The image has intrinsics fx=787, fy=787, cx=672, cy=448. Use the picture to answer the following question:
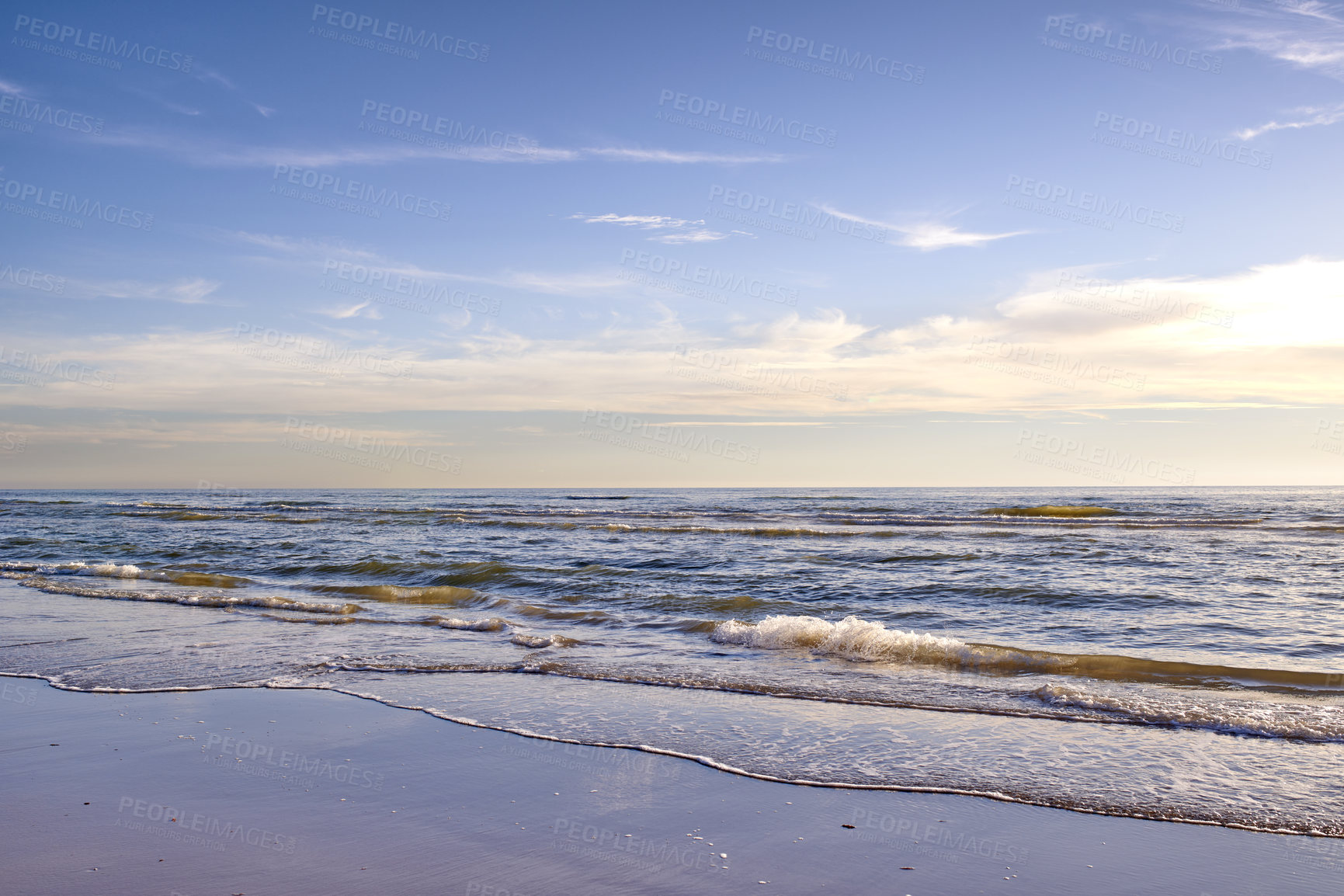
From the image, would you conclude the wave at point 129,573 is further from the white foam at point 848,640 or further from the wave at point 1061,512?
the wave at point 1061,512

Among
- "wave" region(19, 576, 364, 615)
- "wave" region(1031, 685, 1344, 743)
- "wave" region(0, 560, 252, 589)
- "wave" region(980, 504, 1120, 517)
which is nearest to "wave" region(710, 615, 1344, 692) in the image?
"wave" region(1031, 685, 1344, 743)

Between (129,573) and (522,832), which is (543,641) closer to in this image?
(522,832)

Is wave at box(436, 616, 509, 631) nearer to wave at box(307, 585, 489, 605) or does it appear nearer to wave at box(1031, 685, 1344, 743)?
wave at box(307, 585, 489, 605)

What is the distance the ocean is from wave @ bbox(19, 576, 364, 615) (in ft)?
0.24

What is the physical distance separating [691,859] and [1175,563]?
58.1 ft

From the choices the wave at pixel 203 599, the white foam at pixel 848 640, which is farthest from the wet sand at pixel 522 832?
the wave at pixel 203 599

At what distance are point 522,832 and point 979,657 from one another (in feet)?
20.6

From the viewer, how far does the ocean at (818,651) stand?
5543 millimetres

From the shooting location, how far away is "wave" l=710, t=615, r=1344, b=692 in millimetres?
7871

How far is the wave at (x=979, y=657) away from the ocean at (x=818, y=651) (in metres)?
0.04

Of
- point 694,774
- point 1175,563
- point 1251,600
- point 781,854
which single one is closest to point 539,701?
point 694,774

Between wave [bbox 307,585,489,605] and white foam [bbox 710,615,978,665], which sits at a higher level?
white foam [bbox 710,615,978,665]

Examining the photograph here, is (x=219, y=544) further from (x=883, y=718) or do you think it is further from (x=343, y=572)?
(x=883, y=718)

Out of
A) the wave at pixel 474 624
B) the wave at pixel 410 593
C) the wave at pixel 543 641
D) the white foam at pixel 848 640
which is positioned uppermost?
the white foam at pixel 848 640
